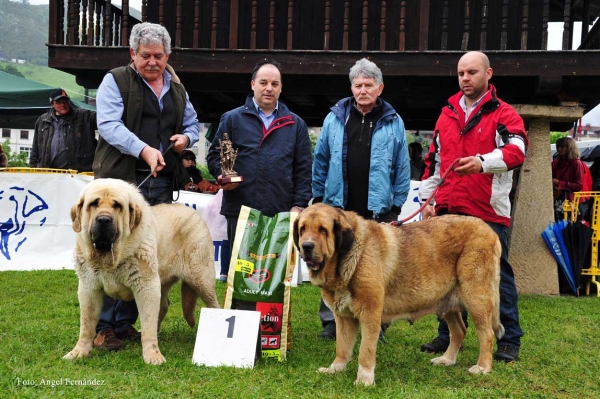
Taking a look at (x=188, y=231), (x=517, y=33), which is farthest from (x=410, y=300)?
(x=517, y=33)

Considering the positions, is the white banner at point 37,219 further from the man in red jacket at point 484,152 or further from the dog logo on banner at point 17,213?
the man in red jacket at point 484,152

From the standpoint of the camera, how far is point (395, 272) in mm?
4773

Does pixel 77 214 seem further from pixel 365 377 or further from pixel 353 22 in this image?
pixel 353 22

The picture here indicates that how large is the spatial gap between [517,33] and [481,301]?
8.00 metres

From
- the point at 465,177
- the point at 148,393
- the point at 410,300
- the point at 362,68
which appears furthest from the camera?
the point at 362,68

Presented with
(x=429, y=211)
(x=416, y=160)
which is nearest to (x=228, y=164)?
(x=429, y=211)

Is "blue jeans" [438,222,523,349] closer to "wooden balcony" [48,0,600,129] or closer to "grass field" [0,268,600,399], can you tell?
"grass field" [0,268,600,399]

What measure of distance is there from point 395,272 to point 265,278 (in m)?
1.08

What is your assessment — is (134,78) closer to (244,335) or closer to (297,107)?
(244,335)

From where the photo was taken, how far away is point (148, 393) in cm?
402

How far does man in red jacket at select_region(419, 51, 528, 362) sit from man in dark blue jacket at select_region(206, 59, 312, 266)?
1.30 metres

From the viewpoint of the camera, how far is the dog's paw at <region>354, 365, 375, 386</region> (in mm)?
4457

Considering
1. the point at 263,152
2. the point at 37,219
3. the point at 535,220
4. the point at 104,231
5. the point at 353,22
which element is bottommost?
the point at 37,219

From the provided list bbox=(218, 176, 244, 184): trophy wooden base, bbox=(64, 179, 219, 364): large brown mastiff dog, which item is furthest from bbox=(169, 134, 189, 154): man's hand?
bbox=(64, 179, 219, 364): large brown mastiff dog
